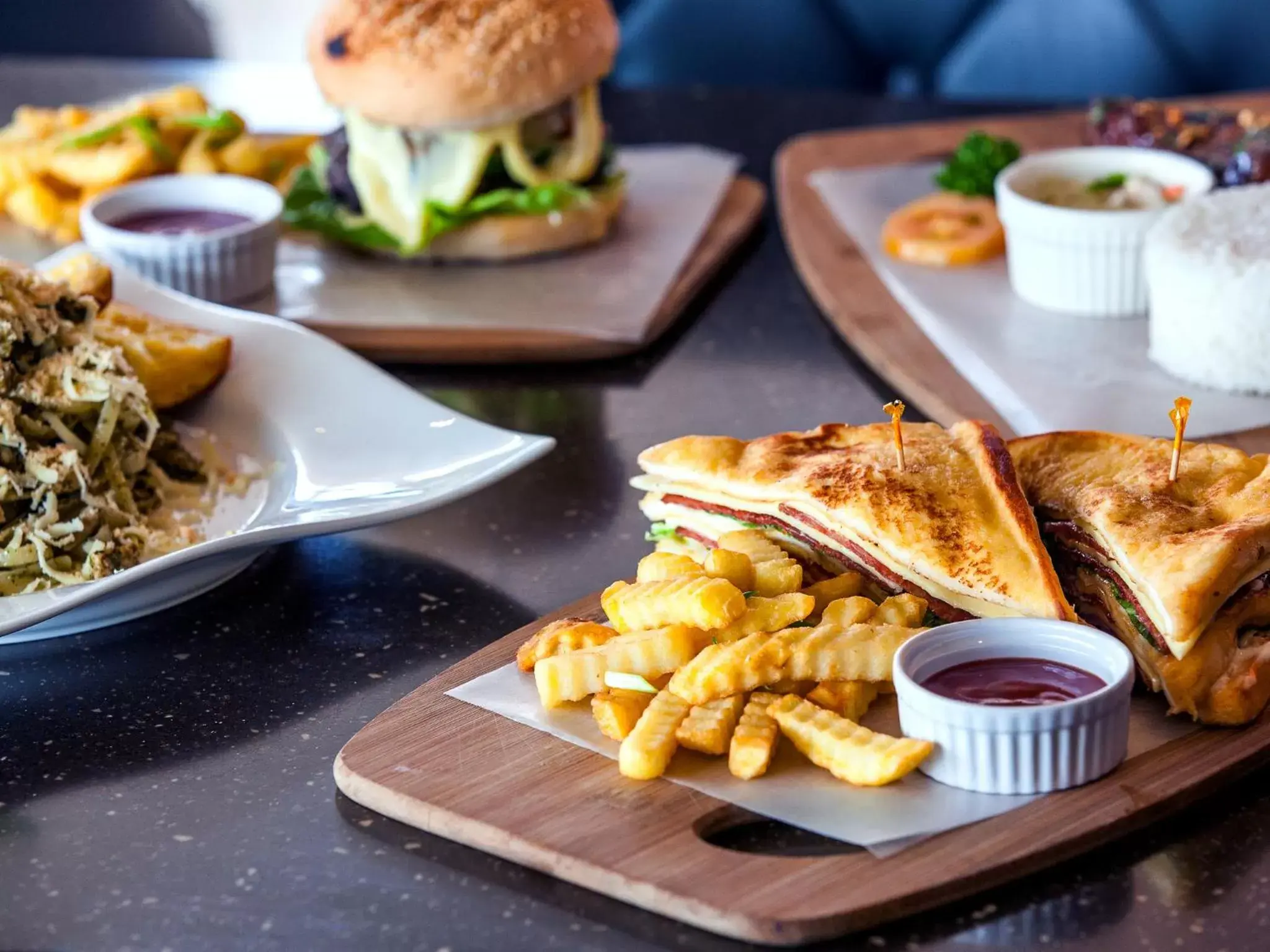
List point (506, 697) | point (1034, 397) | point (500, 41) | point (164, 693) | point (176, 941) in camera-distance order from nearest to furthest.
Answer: point (176, 941), point (506, 697), point (164, 693), point (1034, 397), point (500, 41)

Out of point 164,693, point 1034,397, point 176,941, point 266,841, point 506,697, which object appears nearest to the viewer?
point 176,941

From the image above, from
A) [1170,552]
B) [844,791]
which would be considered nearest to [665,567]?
[844,791]

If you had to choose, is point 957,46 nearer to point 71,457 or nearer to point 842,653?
point 71,457

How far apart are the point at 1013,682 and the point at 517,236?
2091 millimetres

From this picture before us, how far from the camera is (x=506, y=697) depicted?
1.85 m

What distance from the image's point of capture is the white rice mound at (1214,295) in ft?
8.66

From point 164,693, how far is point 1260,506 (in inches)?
51.5

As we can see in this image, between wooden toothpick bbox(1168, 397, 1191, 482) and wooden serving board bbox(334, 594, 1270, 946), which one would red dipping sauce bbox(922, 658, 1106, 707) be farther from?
wooden toothpick bbox(1168, 397, 1191, 482)

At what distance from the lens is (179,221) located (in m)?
3.46

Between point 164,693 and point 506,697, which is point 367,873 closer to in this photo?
point 506,697

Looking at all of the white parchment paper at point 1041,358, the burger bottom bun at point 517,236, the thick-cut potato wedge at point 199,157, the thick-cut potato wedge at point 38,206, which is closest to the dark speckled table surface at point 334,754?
the white parchment paper at point 1041,358

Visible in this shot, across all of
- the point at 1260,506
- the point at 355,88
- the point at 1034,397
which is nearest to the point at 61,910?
the point at 1260,506

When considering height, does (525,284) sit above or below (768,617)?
below

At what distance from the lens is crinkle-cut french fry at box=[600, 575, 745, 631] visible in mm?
1739
